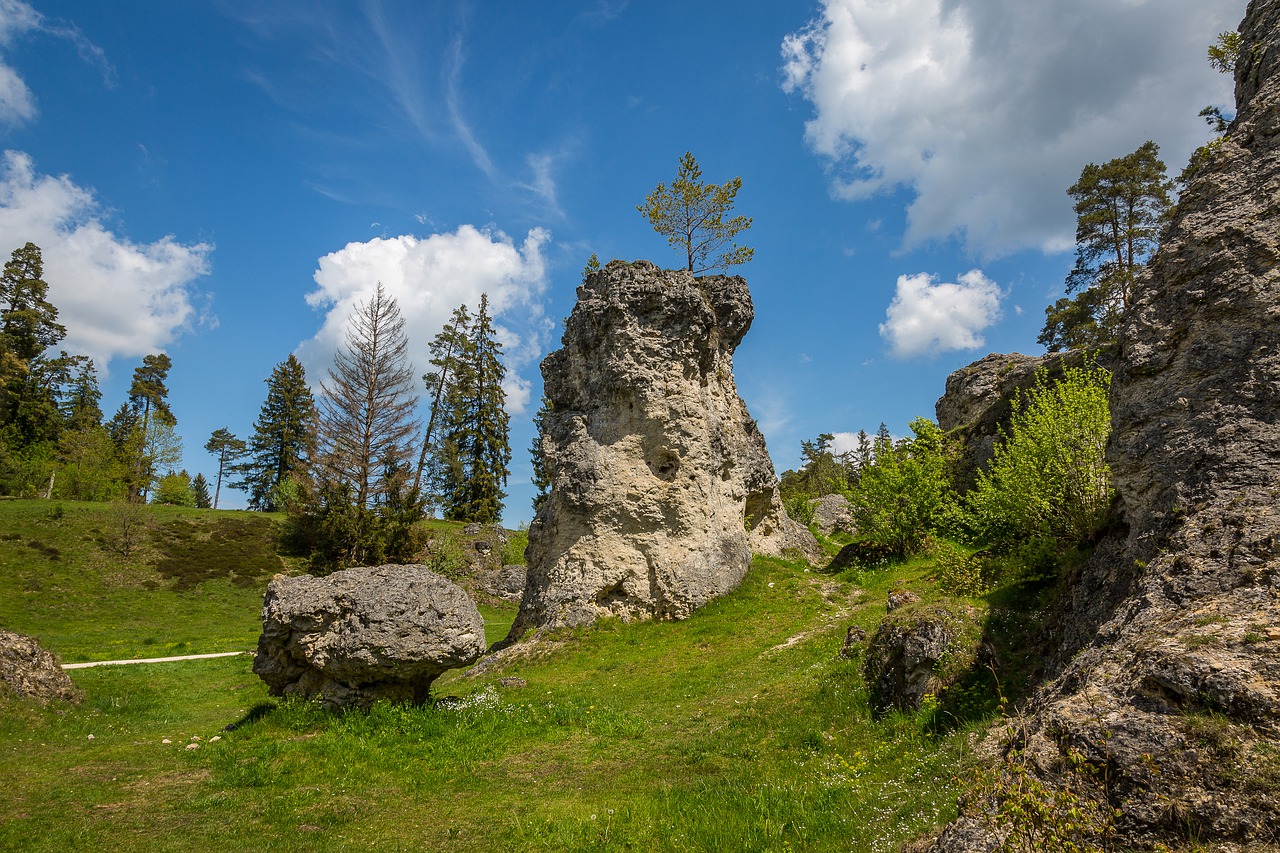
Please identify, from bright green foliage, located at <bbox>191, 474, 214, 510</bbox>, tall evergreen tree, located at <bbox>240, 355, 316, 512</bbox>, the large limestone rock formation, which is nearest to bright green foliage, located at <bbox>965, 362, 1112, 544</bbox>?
the large limestone rock formation

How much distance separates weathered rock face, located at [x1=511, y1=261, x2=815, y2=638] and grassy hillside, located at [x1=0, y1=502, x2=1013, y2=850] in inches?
70.4

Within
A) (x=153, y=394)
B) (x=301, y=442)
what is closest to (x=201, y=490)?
(x=153, y=394)

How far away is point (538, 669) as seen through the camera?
1753 centimetres

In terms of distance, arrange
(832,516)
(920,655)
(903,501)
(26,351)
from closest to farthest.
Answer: (920,655)
(903,501)
(832,516)
(26,351)

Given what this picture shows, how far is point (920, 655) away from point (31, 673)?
16542 millimetres

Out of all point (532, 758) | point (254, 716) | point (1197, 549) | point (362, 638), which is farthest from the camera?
point (254, 716)

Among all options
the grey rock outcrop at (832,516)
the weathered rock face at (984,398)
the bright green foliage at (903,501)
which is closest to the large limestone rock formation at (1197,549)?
the bright green foliage at (903,501)

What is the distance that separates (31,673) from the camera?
42.3 ft

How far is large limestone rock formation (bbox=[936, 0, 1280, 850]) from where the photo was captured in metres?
4.14

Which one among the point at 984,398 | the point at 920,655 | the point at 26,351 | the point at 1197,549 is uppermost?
the point at 26,351

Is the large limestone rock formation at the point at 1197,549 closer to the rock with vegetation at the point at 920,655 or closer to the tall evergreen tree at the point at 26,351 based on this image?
the rock with vegetation at the point at 920,655

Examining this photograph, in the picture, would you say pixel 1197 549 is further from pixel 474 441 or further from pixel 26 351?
pixel 26 351

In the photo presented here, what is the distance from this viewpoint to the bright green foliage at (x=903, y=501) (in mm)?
23844

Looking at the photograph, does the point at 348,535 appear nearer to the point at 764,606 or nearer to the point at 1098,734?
the point at 764,606
